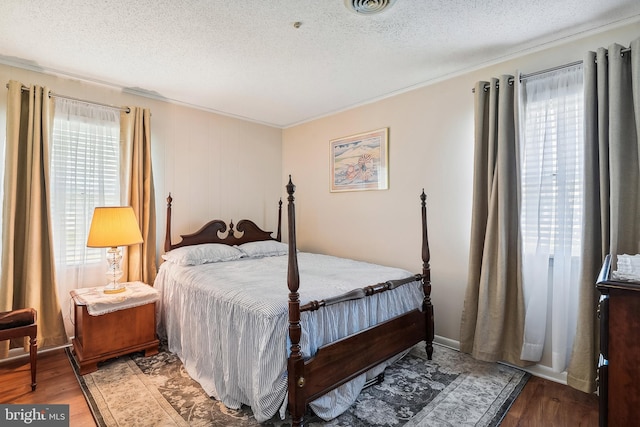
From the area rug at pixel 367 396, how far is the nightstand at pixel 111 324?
120mm

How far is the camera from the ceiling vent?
1919 mm

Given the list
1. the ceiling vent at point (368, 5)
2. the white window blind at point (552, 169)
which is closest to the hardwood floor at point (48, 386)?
the ceiling vent at point (368, 5)

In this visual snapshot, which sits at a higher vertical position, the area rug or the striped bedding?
the striped bedding

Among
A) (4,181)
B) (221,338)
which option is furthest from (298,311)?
(4,181)

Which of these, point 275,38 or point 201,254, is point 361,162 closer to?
point 275,38

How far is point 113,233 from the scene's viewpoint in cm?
272

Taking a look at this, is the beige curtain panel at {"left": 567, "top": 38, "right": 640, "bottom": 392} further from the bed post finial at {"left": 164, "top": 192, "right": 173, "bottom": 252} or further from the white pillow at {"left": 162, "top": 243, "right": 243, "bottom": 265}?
the bed post finial at {"left": 164, "top": 192, "right": 173, "bottom": 252}

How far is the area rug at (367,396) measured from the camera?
77.5 inches

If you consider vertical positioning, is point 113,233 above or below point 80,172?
below

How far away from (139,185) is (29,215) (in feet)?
2.91

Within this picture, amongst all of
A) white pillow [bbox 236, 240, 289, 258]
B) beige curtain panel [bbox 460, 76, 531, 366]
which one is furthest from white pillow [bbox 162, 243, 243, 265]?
beige curtain panel [bbox 460, 76, 531, 366]

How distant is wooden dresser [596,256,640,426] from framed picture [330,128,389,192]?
2402mm

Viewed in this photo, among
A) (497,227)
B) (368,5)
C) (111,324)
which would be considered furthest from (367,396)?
(368,5)

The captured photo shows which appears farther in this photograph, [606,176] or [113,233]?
[113,233]
